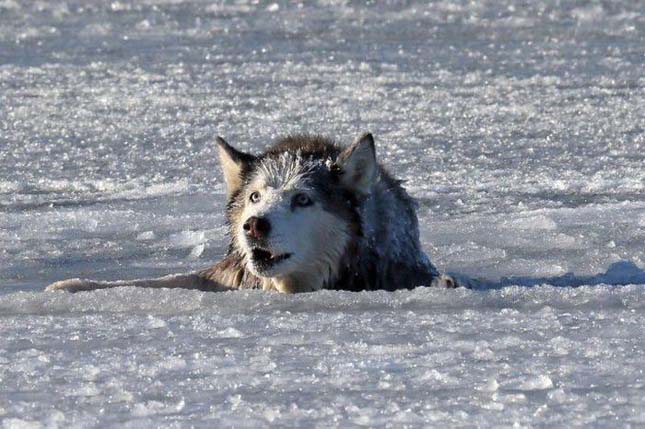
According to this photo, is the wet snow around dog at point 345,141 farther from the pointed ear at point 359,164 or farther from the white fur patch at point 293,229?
the pointed ear at point 359,164

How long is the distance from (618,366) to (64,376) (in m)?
1.60

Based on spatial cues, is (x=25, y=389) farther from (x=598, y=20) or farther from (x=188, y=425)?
(x=598, y=20)

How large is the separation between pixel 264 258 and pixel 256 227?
162 millimetres

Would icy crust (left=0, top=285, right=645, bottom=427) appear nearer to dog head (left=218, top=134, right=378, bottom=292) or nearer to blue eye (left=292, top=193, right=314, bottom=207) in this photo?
dog head (left=218, top=134, right=378, bottom=292)

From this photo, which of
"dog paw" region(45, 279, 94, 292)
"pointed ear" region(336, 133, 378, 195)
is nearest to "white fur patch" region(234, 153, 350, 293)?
"pointed ear" region(336, 133, 378, 195)

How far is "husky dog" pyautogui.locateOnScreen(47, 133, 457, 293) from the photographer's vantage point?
553 centimetres

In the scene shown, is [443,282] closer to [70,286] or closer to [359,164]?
[359,164]

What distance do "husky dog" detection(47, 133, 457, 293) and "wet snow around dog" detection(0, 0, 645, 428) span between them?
0.32 m

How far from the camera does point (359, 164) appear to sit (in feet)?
18.6

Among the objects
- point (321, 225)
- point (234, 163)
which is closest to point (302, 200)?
point (321, 225)

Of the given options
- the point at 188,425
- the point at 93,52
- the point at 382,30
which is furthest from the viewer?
the point at 382,30

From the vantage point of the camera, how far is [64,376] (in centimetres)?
411

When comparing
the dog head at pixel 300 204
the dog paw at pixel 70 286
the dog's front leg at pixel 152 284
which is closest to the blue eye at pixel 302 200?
the dog head at pixel 300 204

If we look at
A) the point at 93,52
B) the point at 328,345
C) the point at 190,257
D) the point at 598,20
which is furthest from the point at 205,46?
the point at 328,345
